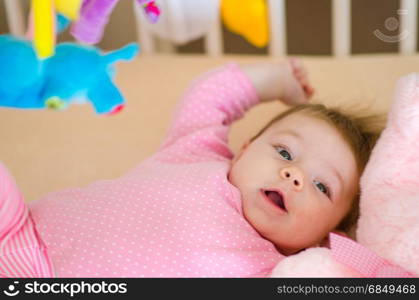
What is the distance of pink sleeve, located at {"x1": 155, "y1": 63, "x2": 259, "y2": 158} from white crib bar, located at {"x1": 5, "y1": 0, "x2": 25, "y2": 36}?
0.51 m

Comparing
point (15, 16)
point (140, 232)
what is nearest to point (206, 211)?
point (140, 232)

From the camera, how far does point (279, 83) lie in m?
1.12

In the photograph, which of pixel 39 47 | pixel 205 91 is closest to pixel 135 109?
pixel 205 91

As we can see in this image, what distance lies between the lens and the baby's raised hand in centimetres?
111

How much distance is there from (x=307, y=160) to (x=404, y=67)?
48 centimetres

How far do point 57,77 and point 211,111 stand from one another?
0.45m

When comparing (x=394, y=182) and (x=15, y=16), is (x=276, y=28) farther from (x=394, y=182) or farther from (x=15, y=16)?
(x=394, y=182)

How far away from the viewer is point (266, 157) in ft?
2.85

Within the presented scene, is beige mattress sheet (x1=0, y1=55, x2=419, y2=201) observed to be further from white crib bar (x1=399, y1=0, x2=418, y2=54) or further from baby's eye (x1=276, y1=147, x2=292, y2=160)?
baby's eye (x1=276, y1=147, x2=292, y2=160)

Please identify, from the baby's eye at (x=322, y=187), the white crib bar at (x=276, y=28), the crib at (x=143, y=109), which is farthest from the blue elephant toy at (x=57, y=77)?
the white crib bar at (x=276, y=28)

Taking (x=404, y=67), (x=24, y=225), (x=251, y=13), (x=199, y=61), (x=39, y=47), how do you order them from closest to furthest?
1. (x=39, y=47)
2. (x=24, y=225)
3. (x=251, y=13)
4. (x=404, y=67)
5. (x=199, y=61)

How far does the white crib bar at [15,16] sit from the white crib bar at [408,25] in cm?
78

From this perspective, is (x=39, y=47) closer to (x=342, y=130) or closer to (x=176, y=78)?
(x=342, y=130)

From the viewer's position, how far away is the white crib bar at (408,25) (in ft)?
4.23
